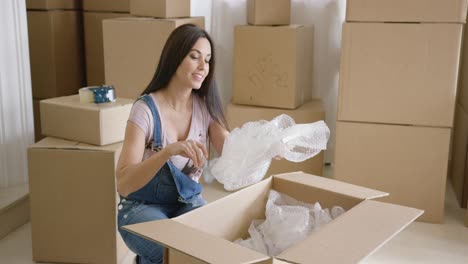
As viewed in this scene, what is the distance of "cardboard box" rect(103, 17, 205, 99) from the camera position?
8.46 ft

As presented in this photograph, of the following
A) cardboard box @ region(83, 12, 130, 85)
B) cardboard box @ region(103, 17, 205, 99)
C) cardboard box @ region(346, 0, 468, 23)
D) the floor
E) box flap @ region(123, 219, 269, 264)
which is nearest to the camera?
box flap @ region(123, 219, 269, 264)

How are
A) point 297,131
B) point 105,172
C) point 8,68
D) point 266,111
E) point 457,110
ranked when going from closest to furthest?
Result: point 297,131 < point 105,172 < point 8,68 < point 266,111 < point 457,110

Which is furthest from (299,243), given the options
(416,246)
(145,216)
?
(416,246)

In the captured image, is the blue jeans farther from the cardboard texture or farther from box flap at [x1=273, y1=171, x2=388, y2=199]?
the cardboard texture

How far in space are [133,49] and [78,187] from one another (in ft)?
3.08

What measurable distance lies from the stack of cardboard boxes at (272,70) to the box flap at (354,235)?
1.54m

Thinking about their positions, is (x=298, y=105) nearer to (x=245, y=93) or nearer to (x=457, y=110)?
(x=245, y=93)

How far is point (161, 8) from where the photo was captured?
2615 mm

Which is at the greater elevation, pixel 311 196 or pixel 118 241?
pixel 311 196

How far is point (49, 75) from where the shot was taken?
3137 millimetres

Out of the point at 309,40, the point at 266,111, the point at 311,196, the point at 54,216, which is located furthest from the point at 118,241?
the point at 309,40

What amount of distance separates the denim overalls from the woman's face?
109 mm

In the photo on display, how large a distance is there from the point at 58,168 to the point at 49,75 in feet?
4.47

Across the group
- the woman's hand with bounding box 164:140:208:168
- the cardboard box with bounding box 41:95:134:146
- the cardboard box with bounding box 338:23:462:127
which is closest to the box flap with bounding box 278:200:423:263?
the woman's hand with bounding box 164:140:208:168
